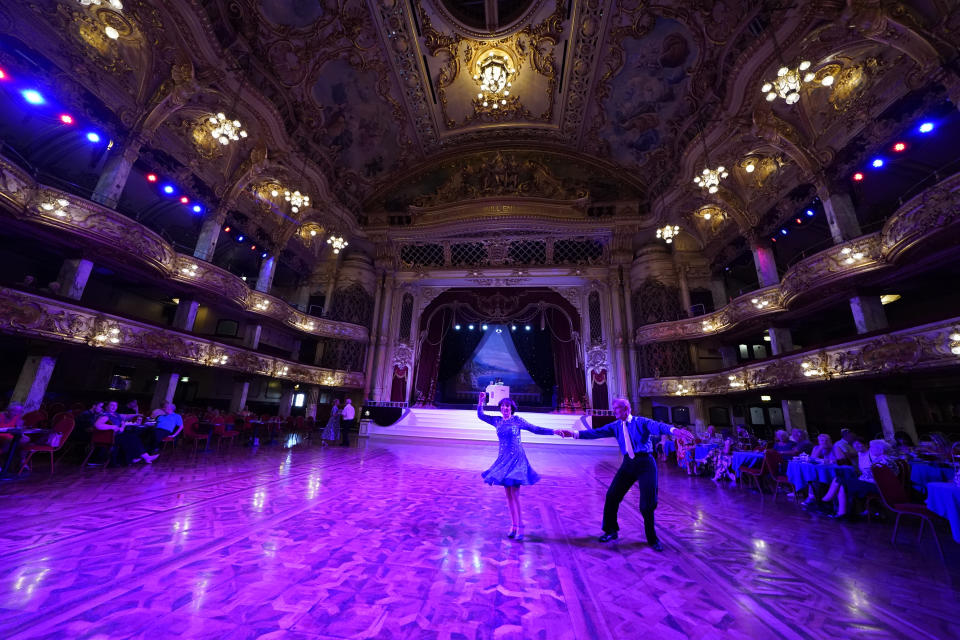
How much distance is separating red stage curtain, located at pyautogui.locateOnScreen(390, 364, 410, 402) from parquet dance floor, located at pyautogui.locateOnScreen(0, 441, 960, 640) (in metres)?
11.6

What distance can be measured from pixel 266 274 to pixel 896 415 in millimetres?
21214

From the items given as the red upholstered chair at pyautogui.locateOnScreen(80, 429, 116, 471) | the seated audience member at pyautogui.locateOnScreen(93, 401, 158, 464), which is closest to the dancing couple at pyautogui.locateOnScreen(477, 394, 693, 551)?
the red upholstered chair at pyautogui.locateOnScreen(80, 429, 116, 471)

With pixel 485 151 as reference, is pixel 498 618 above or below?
below

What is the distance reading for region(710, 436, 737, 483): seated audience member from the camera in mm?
7344

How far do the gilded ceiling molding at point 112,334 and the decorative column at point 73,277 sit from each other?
102 centimetres

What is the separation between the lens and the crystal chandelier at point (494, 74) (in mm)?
12734

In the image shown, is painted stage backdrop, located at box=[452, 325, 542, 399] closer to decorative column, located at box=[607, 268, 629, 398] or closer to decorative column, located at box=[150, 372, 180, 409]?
decorative column, located at box=[607, 268, 629, 398]

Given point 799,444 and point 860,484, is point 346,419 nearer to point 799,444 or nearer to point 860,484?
point 860,484

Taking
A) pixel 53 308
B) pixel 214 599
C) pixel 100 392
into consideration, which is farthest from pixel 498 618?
pixel 100 392

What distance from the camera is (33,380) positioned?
788cm

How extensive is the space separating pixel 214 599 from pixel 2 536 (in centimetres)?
258

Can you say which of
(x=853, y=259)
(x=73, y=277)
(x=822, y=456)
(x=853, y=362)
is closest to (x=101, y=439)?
(x=73, y=277)

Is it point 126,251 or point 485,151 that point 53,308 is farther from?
point 485,151

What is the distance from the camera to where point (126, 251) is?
9016 mm
